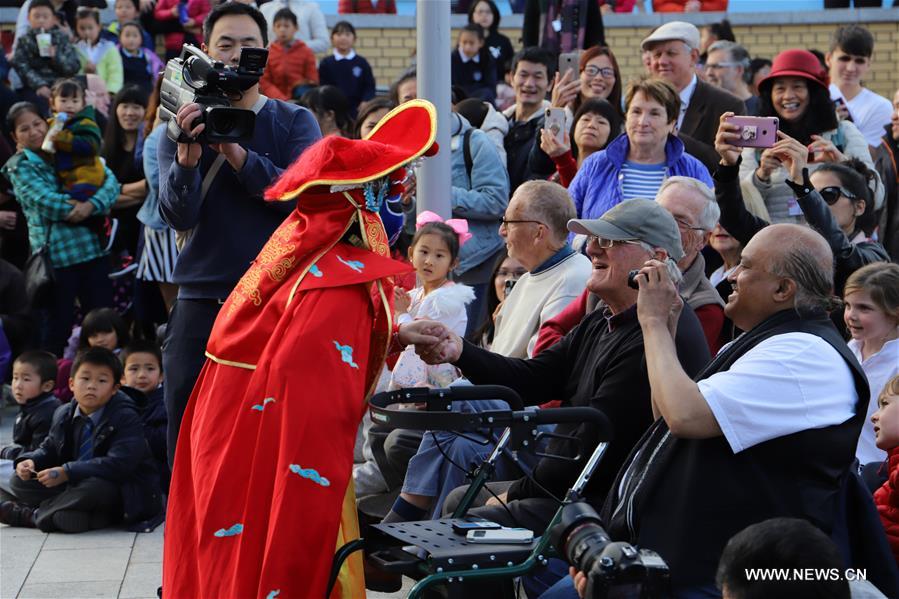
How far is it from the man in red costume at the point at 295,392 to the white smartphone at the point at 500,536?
1.47 ft

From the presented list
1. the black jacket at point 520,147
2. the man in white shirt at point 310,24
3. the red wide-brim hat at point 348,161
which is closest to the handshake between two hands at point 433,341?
the red wide-brim hat at point 348,161

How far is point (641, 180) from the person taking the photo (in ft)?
21.0

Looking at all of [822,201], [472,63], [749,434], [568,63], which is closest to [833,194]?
[822,201]

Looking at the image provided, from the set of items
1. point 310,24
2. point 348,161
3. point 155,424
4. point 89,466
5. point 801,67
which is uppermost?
point 310,24

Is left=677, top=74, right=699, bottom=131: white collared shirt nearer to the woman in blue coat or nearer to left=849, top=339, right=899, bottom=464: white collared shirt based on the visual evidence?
the woman in blue coat

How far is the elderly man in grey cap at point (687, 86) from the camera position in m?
7.37

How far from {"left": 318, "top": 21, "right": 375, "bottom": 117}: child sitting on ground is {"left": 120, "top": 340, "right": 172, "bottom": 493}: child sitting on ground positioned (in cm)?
606

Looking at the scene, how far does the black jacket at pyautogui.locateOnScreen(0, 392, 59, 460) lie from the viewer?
7.17 meters

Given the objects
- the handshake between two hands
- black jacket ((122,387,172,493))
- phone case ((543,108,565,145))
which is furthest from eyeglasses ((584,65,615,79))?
the handshake between two hands

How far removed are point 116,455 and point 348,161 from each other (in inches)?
125

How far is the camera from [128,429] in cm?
675

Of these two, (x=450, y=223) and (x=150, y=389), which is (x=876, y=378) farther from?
(x=150, y=389)

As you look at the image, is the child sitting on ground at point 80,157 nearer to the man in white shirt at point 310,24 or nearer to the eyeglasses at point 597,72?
the eyeglasses at point 597,72

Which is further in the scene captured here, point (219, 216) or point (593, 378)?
point (219, 216)
